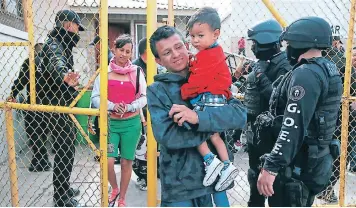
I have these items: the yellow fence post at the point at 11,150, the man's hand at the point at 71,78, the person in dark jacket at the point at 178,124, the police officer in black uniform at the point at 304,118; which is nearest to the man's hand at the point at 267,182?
the police officer in black uniform at the point at 304,118

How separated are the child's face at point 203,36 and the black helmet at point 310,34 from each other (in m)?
0.51

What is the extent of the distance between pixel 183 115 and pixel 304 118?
27.2 inches

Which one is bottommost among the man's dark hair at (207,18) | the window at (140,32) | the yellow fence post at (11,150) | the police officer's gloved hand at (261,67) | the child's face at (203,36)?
the yellow fence post at (11,150)

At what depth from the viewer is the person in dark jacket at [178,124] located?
1.87 metres

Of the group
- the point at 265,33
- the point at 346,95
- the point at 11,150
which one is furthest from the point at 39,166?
the point at 346,95

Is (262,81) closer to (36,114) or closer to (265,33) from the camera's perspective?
(265,33)

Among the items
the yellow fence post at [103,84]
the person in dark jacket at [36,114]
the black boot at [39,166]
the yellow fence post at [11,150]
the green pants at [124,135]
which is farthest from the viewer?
the black boot at [39,166]

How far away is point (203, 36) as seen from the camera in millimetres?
1997

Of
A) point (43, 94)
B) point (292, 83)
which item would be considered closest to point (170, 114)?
point (292, 83)

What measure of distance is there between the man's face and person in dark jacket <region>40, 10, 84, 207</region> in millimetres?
1382

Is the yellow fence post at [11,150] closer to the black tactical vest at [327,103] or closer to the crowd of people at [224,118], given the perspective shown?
the crowd of people at [224,118]

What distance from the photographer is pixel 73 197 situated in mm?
3855

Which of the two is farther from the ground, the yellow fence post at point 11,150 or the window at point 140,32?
the window at point 140,32

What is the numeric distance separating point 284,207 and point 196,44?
3.70ft
